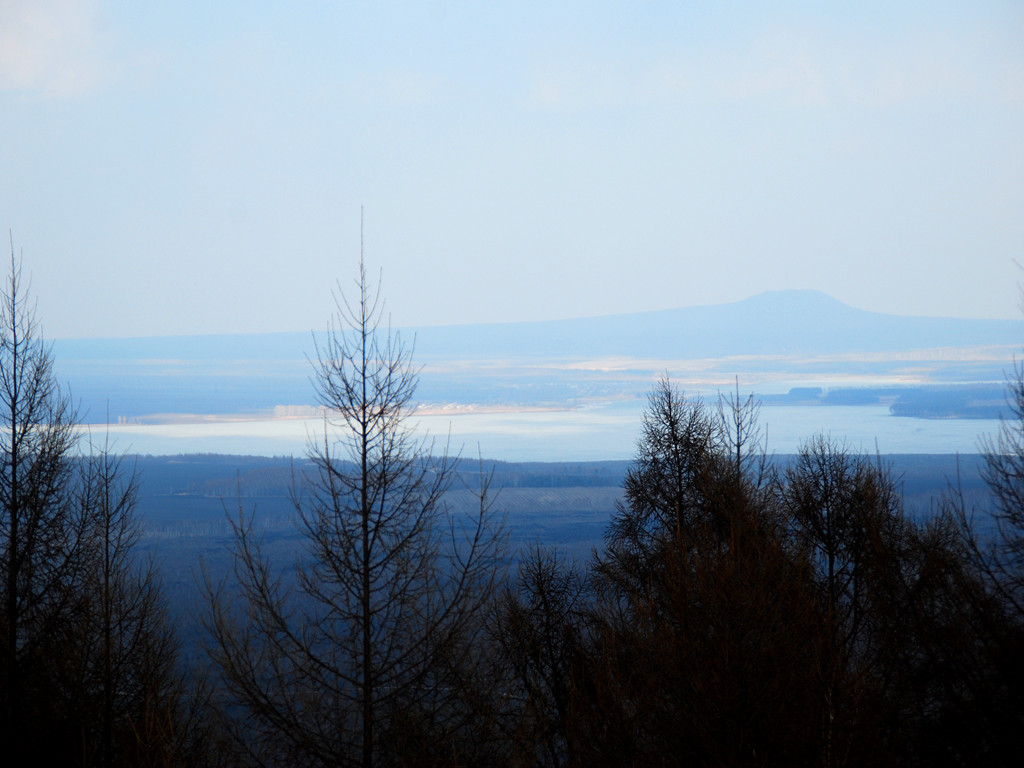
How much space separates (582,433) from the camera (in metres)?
134

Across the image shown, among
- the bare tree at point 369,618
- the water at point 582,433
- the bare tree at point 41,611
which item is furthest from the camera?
the water at point 582,433

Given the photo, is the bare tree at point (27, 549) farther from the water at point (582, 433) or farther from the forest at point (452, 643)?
the water at point (582, 433)

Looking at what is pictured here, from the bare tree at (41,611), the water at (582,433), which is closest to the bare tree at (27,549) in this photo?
the bare tree at (41,611)

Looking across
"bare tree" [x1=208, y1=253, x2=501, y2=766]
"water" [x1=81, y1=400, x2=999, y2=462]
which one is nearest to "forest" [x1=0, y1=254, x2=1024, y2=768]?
"bare tree" [x1=208, y1=253, x2=501, y2=766]

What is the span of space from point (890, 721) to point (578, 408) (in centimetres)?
12266

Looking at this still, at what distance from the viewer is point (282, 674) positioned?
1345cm

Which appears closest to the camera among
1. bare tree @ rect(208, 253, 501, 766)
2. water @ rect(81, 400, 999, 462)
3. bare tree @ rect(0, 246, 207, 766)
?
bare tree @ rect(208, 253, 501, 766)

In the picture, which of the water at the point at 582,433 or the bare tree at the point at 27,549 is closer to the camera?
the bare tree at the point at 27,549

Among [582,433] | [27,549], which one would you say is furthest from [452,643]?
[582,433]

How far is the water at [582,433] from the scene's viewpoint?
9581cm

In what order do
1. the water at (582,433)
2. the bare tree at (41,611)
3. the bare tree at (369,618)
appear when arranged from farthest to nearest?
the water at (582,433) < the bare tree at (41,611) < the bare tree at (369,618)

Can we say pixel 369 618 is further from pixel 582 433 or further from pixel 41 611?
pixel 582 433

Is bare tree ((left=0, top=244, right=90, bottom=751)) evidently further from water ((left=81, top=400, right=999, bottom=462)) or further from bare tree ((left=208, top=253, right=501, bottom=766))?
water ((left=81, top=400, right=999, bottom=462))

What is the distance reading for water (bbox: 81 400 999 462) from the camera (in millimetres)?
95812
